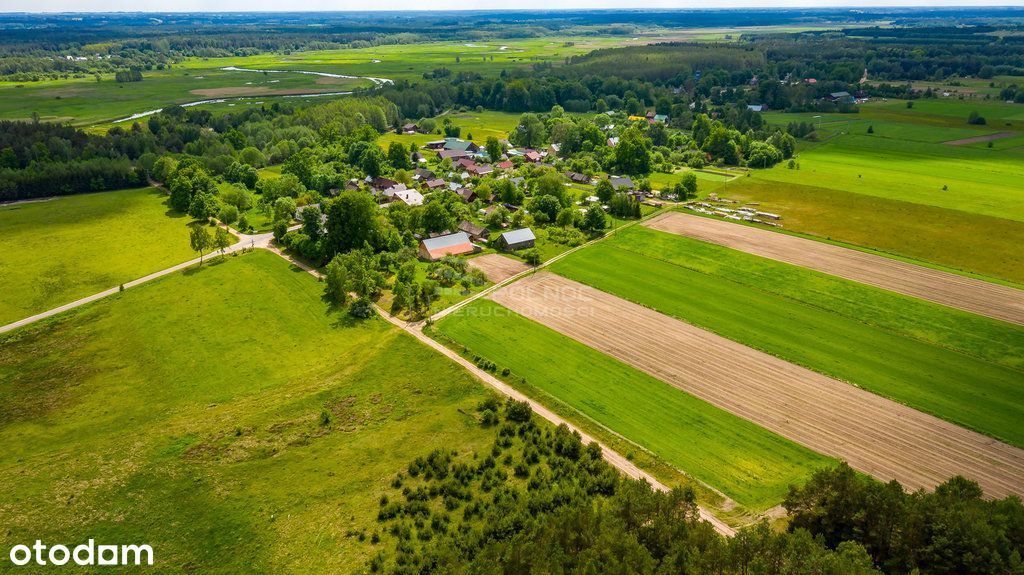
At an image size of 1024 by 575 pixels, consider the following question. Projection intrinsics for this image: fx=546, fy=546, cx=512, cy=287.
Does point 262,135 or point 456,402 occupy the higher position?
point 262,135

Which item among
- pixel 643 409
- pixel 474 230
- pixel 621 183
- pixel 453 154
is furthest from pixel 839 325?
pixel 453 154

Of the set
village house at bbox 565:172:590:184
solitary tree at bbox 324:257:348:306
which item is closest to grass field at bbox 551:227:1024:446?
solitary tree at bbox 324:257:348:306

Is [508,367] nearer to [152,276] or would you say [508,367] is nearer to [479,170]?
[152,276]

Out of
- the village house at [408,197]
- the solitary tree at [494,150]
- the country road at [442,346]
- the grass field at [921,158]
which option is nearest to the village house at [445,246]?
the country road at [442,346]

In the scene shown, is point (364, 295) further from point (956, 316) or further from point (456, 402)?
point (956, 316)

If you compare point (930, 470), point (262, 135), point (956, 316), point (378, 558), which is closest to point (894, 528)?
point (930, 470)

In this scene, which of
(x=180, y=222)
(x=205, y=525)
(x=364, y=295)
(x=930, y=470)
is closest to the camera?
(x=205, y=525)
